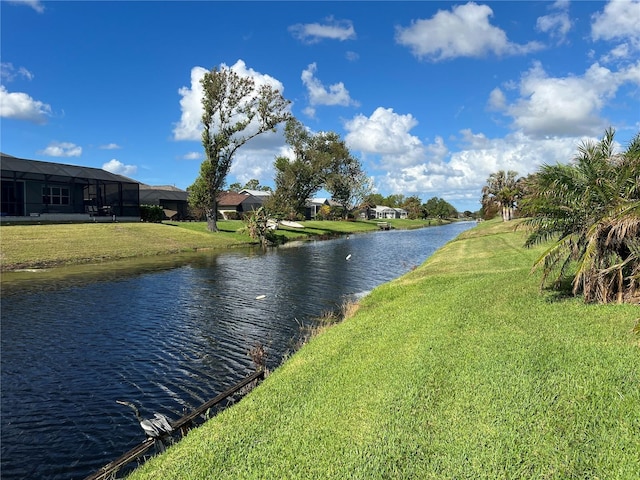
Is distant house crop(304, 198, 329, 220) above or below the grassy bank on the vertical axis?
above

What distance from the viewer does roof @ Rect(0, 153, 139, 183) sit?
134 ft

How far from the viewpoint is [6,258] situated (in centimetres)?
2844

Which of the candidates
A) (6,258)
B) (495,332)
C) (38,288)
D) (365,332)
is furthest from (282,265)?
(495,332)

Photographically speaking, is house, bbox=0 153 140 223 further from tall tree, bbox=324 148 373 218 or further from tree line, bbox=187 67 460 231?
tall tree, bbox=324 148 373 218

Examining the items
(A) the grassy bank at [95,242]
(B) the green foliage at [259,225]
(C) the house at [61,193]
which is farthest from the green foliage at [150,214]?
(B) the green foliage at [259,225]

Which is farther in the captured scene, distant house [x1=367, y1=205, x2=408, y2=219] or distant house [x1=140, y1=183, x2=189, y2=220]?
distant house [x1=367, y1=205, x2=408, y2=219]

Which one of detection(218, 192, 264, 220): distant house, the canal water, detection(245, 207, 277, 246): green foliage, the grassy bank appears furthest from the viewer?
detection(218, 192, 264, 220): distant house

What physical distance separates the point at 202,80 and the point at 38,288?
35168 mm

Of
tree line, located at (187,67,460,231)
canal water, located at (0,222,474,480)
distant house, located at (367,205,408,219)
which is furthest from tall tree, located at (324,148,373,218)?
canal water, located at (0,222,474,480)

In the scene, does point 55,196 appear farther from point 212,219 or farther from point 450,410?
point 450,410

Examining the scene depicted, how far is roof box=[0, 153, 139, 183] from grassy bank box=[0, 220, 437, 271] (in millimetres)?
6475

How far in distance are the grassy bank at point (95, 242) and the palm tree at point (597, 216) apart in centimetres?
3088

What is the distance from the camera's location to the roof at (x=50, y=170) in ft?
134

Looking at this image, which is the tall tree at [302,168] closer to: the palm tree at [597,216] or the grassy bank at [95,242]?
the grassy bank at [95,242]
